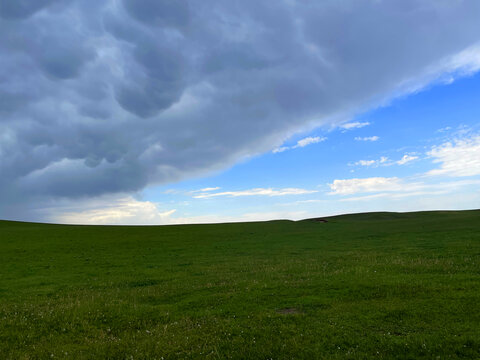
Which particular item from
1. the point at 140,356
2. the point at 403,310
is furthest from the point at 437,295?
the point at 140,356

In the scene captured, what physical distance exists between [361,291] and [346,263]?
32.1 ft

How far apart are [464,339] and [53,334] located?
50.3 ft

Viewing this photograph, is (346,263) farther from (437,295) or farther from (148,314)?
(148,314)

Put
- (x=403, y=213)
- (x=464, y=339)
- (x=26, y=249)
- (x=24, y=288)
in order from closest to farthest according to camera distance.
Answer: (x=464, y=339), (x=24, y=288), (x=26, y=249), (x=403, y=213)

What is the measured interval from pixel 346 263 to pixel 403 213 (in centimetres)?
10872

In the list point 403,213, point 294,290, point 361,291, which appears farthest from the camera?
point 403,213

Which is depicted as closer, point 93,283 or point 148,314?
point 148,314

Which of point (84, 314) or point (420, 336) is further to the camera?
point (84, 314)

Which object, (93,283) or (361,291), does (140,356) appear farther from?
(93,283)

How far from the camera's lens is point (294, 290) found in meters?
18.4

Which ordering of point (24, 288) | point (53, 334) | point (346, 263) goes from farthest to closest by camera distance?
point (346, 263) → point (24, 288) → point (53, 334)

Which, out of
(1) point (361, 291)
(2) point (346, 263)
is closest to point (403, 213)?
(2) point (346, 263)

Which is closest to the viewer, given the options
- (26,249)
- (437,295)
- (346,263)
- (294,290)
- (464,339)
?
(464,339)

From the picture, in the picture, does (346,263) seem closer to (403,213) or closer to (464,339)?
(464,339)
